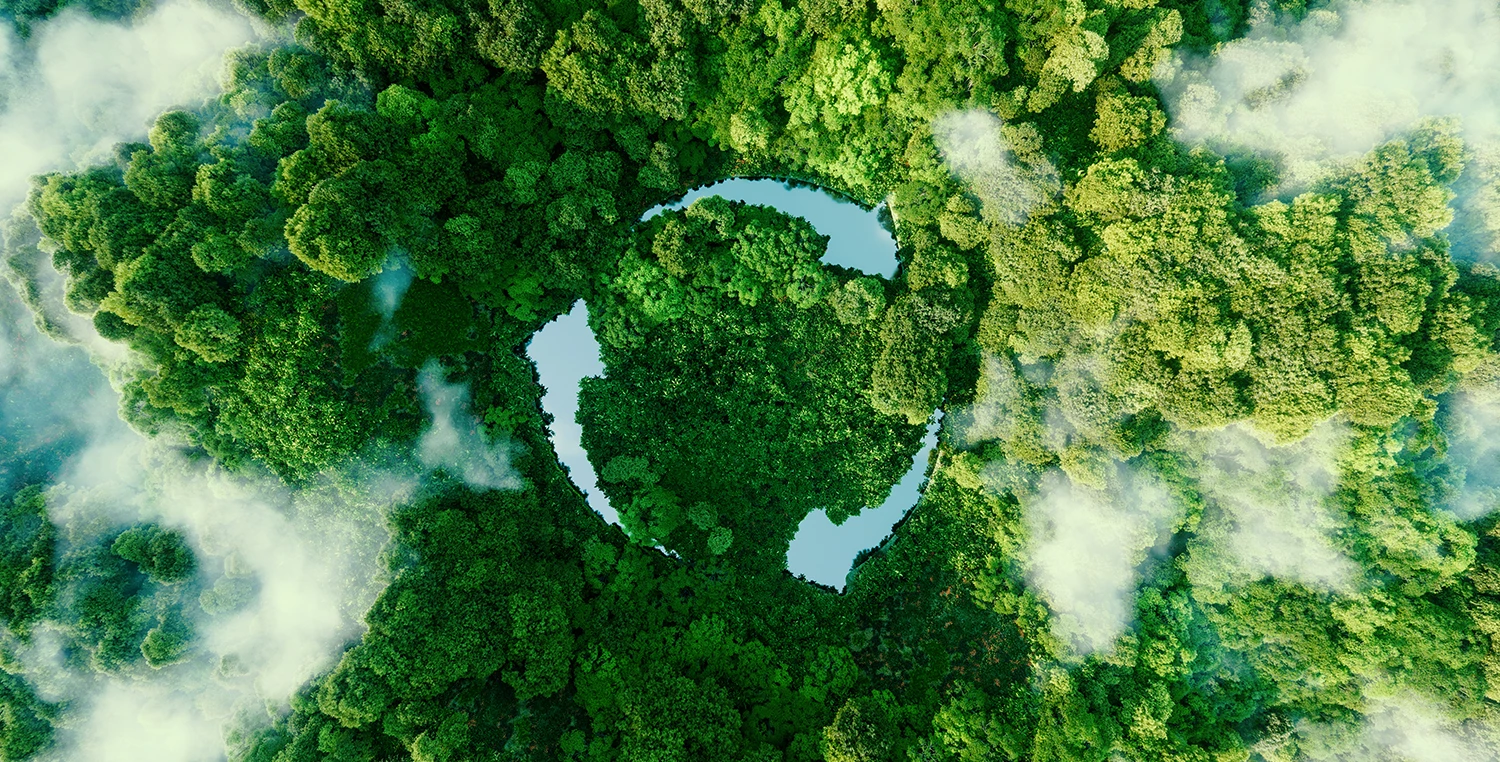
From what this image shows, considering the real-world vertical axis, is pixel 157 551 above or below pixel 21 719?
above

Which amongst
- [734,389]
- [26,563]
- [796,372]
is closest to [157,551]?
[26,563]

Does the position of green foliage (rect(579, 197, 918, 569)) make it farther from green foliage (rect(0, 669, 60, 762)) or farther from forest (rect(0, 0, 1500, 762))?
green foliage (rect(0, 669, 60, 762))

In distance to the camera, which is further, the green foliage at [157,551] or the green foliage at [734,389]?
the green foliage at [734,389]

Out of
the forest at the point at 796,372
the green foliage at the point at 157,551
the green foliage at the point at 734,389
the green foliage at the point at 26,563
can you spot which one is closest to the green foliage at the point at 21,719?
the forest at the point at 796,372

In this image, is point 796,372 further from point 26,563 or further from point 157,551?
point 26,563

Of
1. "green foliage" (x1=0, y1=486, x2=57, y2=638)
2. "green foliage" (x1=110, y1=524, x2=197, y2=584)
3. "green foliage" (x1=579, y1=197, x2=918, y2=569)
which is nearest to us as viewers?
"green foliage" (x1=0, y1=486, x2=57, y2=638)

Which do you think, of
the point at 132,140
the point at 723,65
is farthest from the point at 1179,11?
the point at 132,140

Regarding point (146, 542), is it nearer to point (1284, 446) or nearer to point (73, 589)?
point (73, 589)

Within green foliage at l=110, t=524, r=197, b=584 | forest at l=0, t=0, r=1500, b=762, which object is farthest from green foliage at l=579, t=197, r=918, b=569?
green foliage at l=110, t=524, r=197, b=584

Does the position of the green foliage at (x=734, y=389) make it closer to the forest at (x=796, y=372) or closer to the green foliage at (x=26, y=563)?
the forest at (x=796, y=372)
